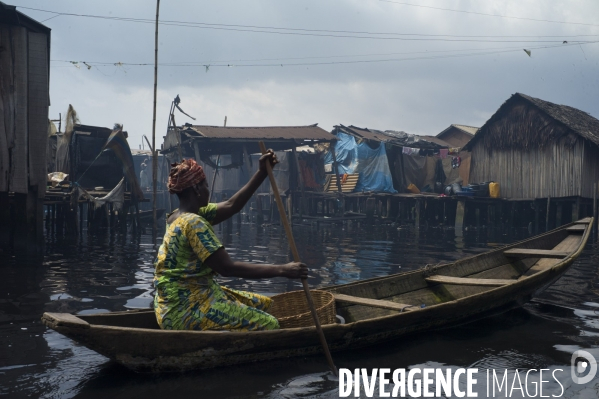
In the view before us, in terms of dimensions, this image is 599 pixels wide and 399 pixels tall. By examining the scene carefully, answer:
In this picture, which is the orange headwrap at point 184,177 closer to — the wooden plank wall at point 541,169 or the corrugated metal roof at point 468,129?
the wooden plank wall at point 541,169

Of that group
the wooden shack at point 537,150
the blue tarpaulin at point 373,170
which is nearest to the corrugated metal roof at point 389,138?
the blue tarpaulin at point 373,170

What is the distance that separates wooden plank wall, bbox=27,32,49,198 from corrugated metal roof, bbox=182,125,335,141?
25.7ft

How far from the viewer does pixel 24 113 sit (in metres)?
10.0

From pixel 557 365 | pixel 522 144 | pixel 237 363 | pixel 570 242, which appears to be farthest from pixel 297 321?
pixel 522 144

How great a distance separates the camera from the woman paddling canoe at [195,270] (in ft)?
12.1

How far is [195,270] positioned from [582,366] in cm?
318

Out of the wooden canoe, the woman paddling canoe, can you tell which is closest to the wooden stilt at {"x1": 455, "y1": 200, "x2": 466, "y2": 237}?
the wooden canoe

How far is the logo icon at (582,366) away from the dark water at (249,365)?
64mm

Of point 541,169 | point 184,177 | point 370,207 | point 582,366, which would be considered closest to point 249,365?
point 184,177

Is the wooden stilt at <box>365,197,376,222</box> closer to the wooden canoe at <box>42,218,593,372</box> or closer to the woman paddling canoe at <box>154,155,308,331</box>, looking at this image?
the wooden canoe at <box>42,218,593,372</box>

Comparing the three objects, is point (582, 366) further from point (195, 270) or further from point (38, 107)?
point (38, 107)

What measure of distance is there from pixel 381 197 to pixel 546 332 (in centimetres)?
1769

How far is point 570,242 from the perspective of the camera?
26.9 feet

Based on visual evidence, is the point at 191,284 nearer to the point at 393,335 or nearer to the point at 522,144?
the point at 393,335
